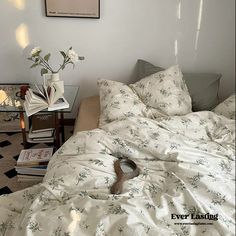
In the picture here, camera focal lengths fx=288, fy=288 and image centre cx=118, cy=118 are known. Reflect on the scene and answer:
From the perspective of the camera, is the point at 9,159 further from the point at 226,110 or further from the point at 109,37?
the point at 226,110

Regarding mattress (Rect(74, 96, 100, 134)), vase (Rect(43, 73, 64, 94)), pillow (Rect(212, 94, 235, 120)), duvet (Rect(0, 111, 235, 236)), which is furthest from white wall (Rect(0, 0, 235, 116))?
duvet (Rect(0, 111, 235, 236))

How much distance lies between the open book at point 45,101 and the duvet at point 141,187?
0.32m

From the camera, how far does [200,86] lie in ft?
5.90

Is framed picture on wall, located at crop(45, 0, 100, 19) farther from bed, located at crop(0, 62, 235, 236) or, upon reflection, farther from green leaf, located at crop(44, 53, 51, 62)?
bed, located at crop(0, 62, 235, 236)

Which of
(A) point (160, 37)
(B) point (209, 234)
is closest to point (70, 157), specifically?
(B) point (209, 234)

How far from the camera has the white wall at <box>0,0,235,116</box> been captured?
175cm

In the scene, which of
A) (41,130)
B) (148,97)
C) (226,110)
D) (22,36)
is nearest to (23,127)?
(41,130)

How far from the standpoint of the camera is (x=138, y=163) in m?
1.23

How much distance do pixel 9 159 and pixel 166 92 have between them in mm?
967

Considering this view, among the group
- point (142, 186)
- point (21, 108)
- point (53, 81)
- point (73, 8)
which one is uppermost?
Answer: point (73, 8)

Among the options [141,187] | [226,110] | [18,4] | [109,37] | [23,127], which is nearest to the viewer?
[141,187]

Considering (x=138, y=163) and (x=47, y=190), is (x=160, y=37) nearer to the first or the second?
(x=138, y=163)

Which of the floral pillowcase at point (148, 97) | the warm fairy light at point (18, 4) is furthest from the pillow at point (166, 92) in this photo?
the warm fairy light at point (18, 4)

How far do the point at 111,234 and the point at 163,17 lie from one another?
55.0 inches
